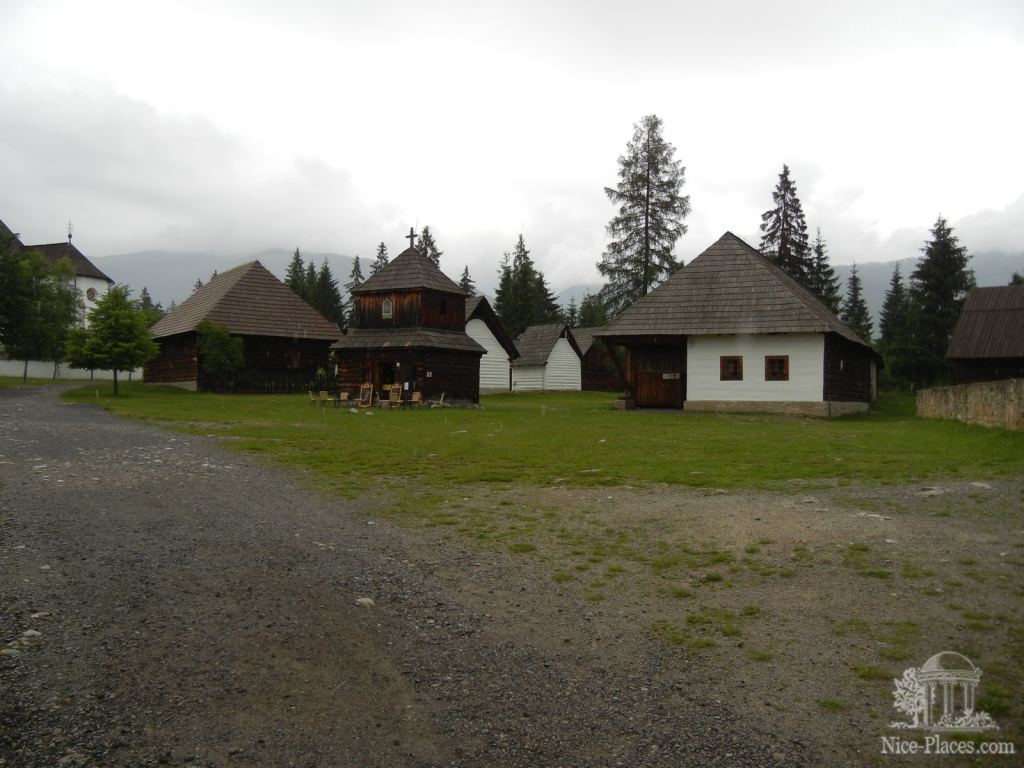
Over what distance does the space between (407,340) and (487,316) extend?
49.9 ft

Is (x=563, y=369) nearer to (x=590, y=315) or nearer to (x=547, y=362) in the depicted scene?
(x=547, y=362)

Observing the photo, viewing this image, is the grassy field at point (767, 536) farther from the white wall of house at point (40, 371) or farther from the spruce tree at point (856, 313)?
the spruce tree at point (856, 313)

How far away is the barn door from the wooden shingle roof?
739 centimetres

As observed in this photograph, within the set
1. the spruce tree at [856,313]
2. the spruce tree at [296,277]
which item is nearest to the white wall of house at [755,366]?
the spruce tree at [856,313]

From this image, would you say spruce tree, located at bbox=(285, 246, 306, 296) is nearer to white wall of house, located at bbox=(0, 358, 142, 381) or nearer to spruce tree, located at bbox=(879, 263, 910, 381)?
white wall of house, located at bbox=(0, 358, 142, 381)

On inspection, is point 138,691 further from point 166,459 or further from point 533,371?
point 533,371

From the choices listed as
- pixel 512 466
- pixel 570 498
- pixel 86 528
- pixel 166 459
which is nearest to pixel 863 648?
pixel 570 498

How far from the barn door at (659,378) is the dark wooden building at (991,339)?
731 inches

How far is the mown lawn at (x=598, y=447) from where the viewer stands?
11.2 meters

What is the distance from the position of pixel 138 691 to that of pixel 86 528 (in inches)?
161

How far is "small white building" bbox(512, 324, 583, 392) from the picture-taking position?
55.8m

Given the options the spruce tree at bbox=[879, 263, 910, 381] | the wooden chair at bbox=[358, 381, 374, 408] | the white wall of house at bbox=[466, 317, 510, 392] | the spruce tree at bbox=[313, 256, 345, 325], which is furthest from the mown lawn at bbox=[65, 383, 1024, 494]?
the spruce tree at bbox=[313, 256, 345, 325]

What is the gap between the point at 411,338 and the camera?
1277 inches

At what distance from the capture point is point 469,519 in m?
8.27
